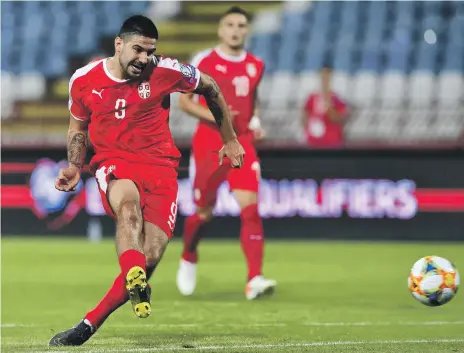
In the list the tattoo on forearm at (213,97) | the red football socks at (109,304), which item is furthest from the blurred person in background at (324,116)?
the red football socks at (109,304)

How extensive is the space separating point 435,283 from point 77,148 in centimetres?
256

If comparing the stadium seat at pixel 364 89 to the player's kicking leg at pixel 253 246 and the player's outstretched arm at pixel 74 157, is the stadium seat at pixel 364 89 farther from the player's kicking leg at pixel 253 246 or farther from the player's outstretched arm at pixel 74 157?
the player's outstretched arm at pixel 74 157

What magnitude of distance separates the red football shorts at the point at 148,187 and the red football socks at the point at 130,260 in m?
0.53

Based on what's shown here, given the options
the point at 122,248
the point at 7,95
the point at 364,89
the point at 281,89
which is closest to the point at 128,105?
the point at 122,248

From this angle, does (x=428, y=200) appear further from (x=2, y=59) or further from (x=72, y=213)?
(x=2, y=59)

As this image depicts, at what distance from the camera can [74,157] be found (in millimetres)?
6348

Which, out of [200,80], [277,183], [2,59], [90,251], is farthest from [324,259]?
[2,59]

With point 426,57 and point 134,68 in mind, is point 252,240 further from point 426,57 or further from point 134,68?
point 426,57

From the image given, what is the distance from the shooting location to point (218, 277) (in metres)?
10.5

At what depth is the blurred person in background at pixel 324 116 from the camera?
15426 millimetres

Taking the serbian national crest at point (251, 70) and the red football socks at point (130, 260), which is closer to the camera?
the red football socks at point (130, 260)

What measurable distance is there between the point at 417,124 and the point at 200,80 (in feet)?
31.1

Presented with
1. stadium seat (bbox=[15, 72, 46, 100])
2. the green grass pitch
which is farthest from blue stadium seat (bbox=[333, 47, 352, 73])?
stadium seat (bbox=[15, 72, 46, 100])

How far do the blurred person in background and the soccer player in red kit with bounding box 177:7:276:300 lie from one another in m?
6.16
